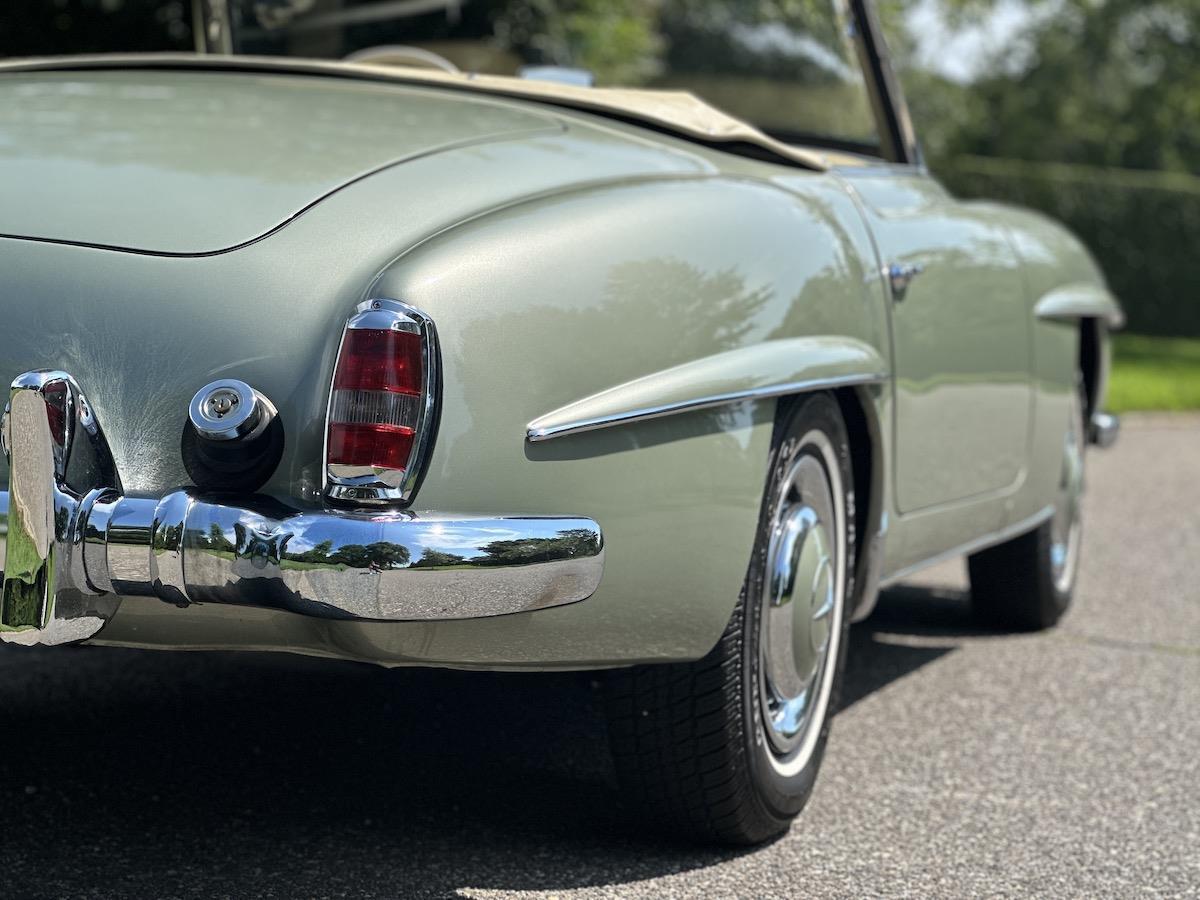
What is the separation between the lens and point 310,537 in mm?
2135

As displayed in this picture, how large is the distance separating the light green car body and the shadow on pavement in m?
0.49

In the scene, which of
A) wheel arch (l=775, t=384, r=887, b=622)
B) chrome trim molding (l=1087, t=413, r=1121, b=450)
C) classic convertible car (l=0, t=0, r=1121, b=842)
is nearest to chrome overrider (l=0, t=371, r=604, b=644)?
classic convertible car (l=0, t=0, r=1121, b=842)

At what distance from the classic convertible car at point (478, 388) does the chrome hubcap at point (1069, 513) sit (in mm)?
1324

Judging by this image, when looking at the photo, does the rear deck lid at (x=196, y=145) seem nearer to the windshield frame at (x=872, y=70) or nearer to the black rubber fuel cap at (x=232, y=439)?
the black rubber fuel cap at (x=232, y=439)

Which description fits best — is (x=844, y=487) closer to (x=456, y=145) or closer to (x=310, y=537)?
(x=456, y=145)

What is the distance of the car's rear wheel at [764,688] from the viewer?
2.81 meters

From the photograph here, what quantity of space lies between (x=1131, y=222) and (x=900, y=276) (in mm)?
18067

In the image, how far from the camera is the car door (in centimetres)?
346

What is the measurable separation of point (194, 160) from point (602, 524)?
0.82 meters

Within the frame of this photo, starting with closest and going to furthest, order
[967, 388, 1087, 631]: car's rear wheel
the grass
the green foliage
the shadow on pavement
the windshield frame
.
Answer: the shadow on pavement < the windshield frame < [967, 388, 1087, 631]: car's rear wheel < the grass < the green foliage

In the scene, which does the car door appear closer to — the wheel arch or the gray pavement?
the wheel arch

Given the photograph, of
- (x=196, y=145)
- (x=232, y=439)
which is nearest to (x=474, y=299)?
(x=232, y=439)

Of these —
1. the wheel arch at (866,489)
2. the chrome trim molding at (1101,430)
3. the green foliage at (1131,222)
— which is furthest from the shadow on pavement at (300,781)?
the green foliage at (1131,222)

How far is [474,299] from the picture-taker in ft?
7.63
